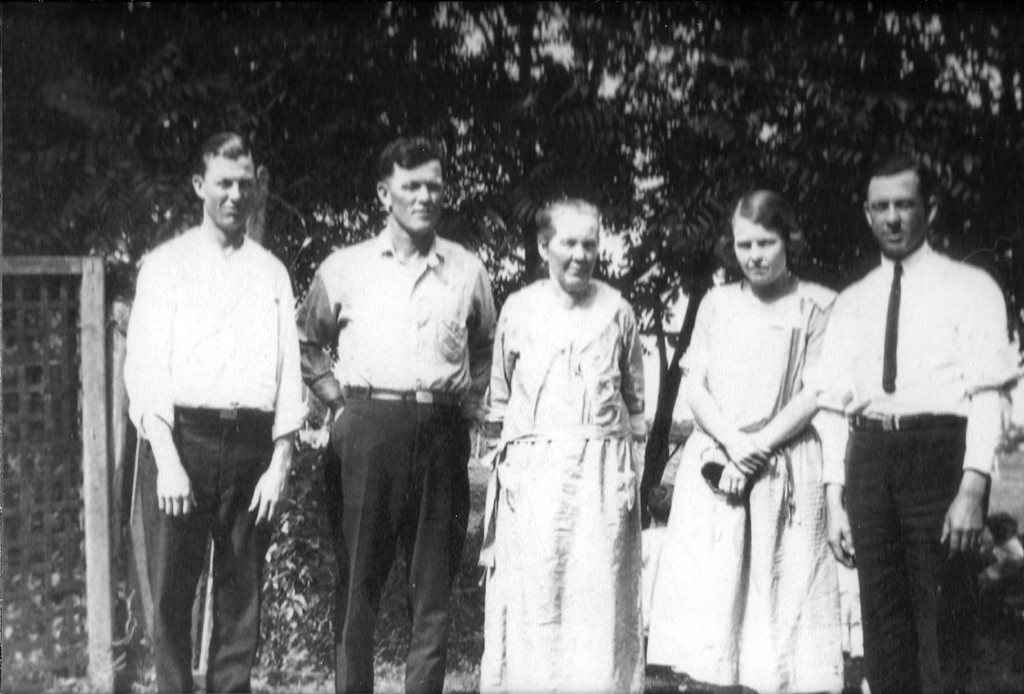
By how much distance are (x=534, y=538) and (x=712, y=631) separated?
2.05ft

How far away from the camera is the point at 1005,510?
324 centimetres

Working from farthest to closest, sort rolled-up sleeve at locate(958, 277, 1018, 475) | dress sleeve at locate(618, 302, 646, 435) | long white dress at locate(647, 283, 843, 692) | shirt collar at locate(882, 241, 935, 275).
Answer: dress sleeve at locate(618, 302, 646, 435) → shirt collar at locate(882, 241, 935, 275) → long white dress at locate(647, 283, 843, 692) → rolled-up sleeve at locate(958, 277, 1018, 475)

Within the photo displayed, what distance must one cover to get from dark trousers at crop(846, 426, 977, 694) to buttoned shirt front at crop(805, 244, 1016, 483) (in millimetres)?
72

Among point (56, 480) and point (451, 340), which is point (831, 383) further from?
point (56, 480)

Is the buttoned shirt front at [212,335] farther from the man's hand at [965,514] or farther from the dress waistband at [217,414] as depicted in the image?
the man's hand at [965,514]

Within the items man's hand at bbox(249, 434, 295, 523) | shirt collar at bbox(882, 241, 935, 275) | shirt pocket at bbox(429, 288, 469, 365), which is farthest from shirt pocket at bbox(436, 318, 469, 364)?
shirt collar at bbox(882, 241, 935, 275)

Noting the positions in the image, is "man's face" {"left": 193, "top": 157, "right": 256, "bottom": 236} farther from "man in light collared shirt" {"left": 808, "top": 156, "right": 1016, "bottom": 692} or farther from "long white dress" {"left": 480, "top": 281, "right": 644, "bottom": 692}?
"man in light collared shirt" {"left": 808, "top": 156, "right": 1016, "bottom": 692}

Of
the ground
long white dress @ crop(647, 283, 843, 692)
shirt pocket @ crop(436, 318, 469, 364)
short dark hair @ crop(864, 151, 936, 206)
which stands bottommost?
the ground

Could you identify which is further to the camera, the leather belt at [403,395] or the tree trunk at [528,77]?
the tree trunk at [528,77]

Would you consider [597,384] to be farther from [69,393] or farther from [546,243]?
[69,393]

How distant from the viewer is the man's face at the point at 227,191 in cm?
321

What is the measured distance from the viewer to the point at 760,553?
9.72 ft

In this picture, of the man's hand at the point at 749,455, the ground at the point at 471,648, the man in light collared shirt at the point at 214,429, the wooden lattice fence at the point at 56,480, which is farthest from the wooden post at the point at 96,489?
the man's hand at the point at 749,455

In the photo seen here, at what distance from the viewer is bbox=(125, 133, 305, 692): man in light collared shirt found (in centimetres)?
298
